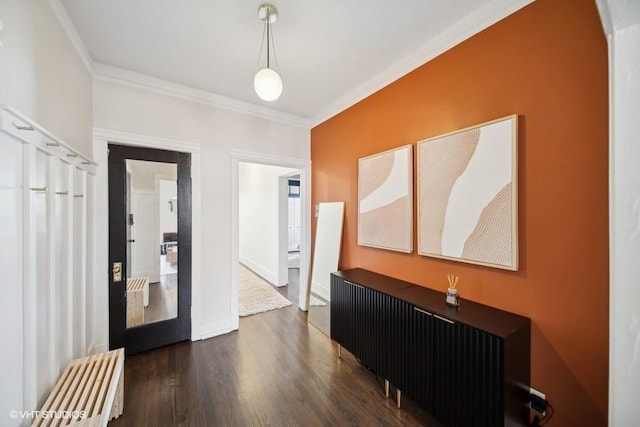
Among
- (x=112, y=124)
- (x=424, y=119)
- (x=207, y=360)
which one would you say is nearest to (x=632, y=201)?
(x=424, y=119)

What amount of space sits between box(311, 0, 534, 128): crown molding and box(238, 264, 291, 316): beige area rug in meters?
Answer: 3.10

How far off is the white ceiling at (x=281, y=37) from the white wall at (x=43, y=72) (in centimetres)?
28

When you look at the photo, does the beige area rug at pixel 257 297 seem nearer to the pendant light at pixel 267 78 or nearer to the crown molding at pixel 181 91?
the crown molding at pixel 181 91

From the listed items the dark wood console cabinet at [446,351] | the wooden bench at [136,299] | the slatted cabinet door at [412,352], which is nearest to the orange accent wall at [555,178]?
the dark wood console cabinet at [446,351]

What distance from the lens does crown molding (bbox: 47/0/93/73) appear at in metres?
1.55

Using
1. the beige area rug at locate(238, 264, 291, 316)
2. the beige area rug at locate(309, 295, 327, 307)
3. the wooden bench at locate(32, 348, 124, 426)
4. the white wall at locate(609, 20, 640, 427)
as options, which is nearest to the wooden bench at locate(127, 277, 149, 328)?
the wooden bench at locate(32, 348, 124, 426)

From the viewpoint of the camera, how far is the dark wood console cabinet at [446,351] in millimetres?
1299

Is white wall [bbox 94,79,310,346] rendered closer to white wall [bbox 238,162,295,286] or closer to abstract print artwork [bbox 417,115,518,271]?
white wall [bbox 238,162,295,286]

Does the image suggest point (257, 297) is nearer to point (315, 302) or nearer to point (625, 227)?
point (315, 302)

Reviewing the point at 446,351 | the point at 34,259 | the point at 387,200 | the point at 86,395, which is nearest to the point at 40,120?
the point at 34,259

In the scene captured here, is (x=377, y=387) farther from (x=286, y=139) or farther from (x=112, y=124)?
(x=112, y=124)

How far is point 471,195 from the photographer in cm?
171

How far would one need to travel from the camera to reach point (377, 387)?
2.02m

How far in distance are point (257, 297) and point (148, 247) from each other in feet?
6.74
